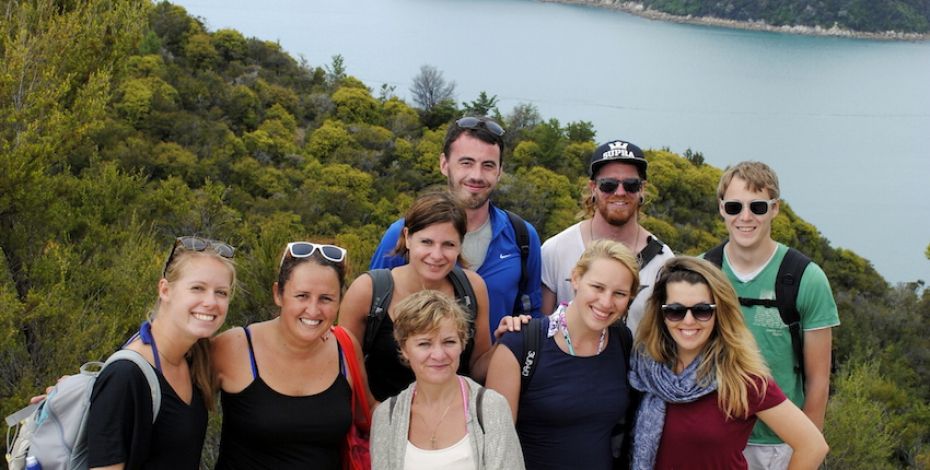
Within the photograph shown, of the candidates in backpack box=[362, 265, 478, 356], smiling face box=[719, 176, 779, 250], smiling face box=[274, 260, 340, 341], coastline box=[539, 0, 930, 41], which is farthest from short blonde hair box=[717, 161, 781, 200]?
coastline box=[539, 0, 930, 41]

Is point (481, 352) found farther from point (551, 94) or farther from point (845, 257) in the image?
point (551, 94)

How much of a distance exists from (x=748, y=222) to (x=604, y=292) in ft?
3.19

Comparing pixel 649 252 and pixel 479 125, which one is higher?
pixel 479 125

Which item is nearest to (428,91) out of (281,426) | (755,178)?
(755,178)

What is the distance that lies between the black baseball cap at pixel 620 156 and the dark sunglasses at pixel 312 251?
1.55 metres

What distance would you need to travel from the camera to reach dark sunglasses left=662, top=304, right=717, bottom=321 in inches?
121

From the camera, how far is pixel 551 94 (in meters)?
59.2

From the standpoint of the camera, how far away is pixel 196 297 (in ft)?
9.05

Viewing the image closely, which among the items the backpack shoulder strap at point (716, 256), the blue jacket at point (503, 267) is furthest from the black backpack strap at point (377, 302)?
the backpack shoulder strap at point (716, 256)

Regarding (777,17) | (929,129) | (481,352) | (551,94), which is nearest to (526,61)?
(551,94)

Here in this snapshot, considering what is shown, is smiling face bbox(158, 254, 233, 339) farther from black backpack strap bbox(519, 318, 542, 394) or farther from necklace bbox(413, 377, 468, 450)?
black backpack strap bbox(519, 318, 542, 394)

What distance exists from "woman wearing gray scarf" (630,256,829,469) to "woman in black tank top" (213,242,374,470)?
1.16 meters

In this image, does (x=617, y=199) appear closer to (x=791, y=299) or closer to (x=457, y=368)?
(x=791, y=299)

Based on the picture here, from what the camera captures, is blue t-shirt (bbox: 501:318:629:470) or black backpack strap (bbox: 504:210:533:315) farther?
black backpack strap (bbox: 504:210:533:315)
